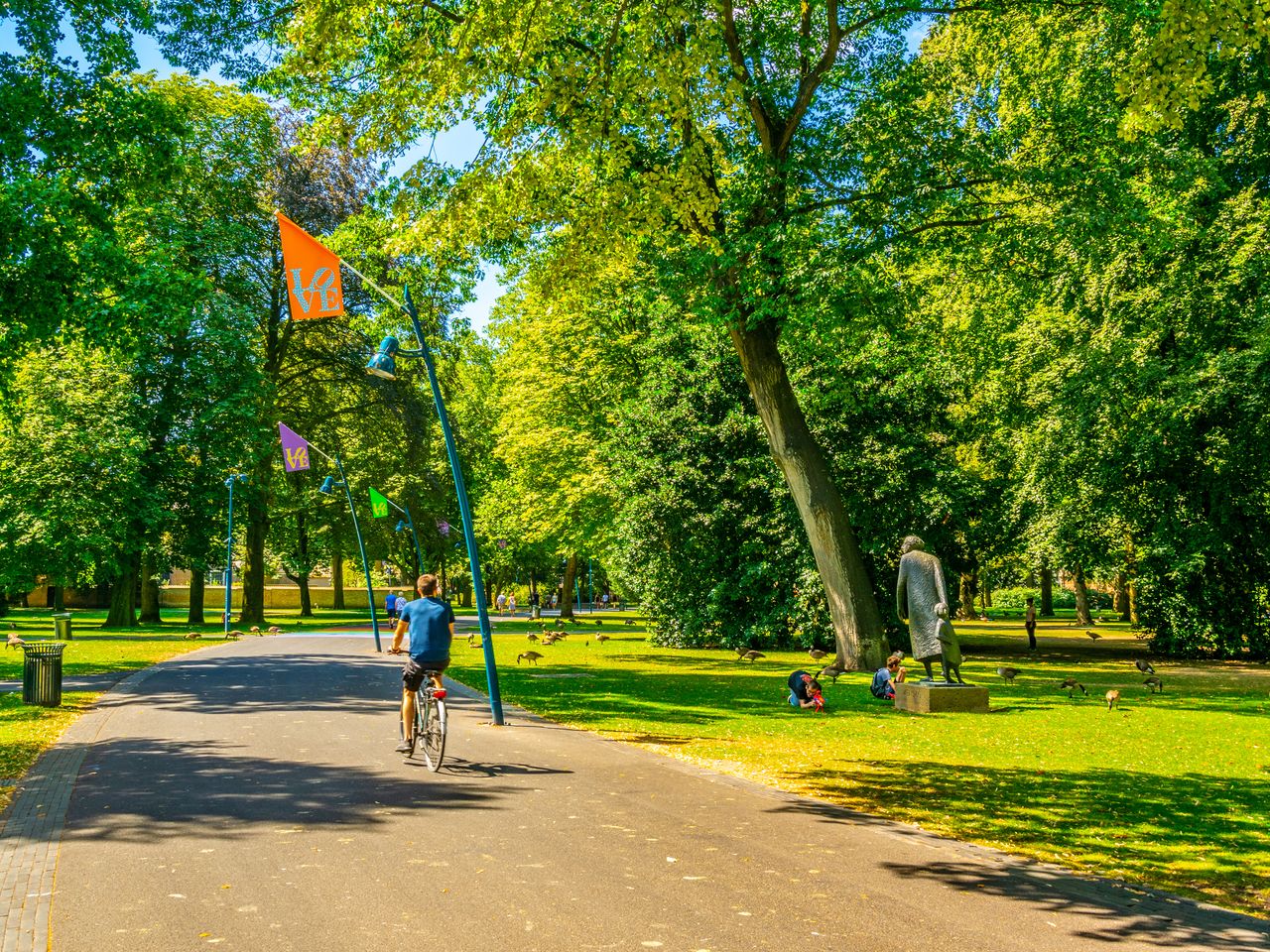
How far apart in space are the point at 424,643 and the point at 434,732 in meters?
0.89

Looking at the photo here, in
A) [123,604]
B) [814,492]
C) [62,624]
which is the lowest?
[62,624]

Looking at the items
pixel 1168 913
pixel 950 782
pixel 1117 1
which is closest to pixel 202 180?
pixel 1117 1

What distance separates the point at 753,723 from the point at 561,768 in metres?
4.65

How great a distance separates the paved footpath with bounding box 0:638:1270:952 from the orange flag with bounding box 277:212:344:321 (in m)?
7.41

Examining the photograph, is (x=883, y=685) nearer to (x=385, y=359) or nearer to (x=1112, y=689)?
(x=1112, y=689)

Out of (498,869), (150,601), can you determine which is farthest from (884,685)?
(150,601)

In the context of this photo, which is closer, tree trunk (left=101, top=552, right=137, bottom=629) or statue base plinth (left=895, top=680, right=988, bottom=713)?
statue base plinth (left=895, top=680, right=988, bottom=713)

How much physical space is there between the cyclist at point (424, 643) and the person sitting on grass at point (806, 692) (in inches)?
276

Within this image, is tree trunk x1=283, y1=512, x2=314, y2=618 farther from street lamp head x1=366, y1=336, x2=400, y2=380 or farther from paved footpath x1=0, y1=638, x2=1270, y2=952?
paved footpath x1=0, y1=638, x2=1270, y2=952

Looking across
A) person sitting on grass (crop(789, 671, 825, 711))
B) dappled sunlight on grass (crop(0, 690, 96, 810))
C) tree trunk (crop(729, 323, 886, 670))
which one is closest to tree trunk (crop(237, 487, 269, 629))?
dappled sunlight on grass (crop(0, 690, 96, 810))

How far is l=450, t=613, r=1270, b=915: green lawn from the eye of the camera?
747cm

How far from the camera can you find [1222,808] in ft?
28.8

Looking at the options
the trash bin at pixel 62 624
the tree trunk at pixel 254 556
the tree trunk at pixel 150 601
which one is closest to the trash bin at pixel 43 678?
the trash bin at pixel 62 624

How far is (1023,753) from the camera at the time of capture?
1185cm
